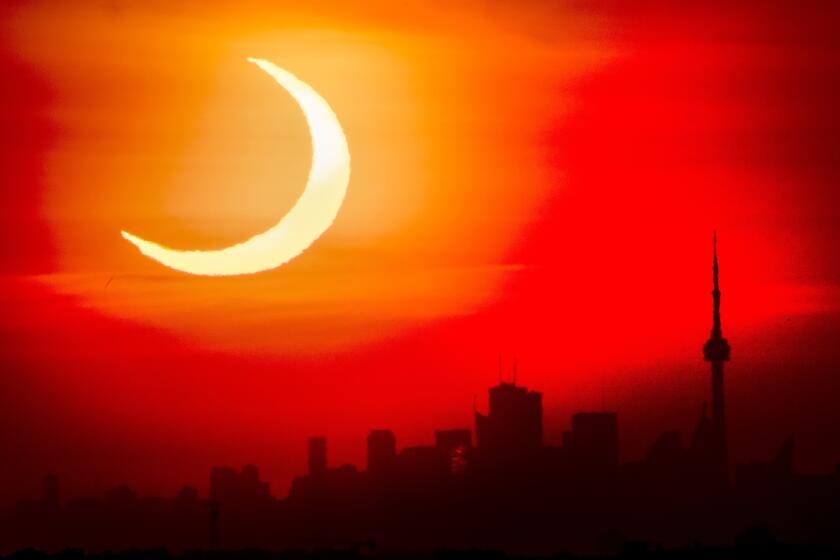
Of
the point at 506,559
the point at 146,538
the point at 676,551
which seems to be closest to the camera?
the point at 506,559

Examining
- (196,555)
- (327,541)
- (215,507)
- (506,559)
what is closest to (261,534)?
(327,541)

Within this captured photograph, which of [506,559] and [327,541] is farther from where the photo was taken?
[327,541]

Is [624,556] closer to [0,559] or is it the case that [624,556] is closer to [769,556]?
[769,556]

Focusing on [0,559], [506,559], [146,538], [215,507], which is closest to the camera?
[0,559]

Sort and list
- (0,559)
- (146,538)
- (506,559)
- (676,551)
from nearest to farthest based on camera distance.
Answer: (0,559) → (506,559) → (676,551) → (146,538)

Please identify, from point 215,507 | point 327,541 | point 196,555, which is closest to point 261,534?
point 327,541

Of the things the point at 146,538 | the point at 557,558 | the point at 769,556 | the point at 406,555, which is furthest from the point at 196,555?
the point at 146,538

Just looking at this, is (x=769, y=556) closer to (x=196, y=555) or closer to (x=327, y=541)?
(x=196, y=555)

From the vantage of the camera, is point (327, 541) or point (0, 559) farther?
point (327, 541)
